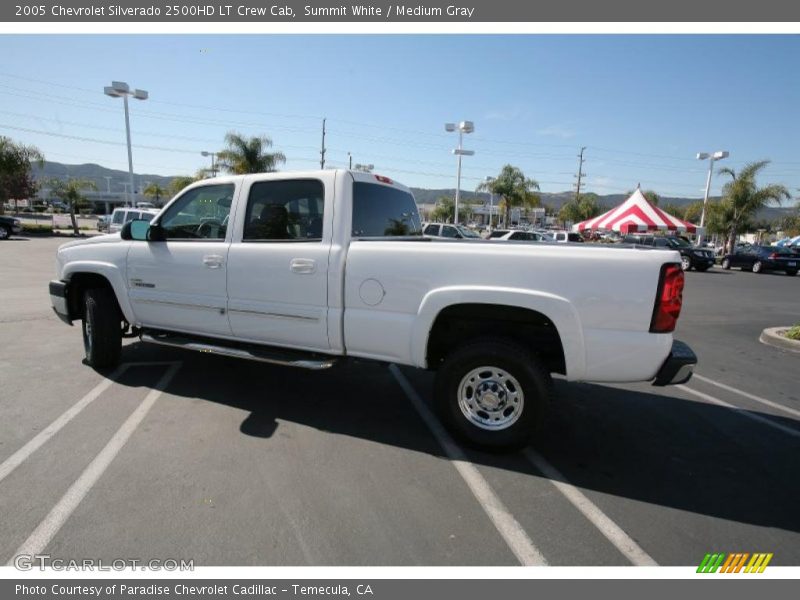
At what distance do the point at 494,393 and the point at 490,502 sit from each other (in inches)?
32.5

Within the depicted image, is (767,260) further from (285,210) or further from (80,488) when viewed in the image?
(80,488)

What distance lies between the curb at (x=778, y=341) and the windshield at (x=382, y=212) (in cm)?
644

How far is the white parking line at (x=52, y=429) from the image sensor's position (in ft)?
10.3

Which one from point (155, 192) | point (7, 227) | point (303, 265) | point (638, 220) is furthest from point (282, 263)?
point (155, 192)

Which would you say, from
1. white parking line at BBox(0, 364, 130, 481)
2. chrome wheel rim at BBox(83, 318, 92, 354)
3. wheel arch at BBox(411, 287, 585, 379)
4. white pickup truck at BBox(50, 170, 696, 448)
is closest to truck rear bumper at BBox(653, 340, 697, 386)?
white pickup truck at BBox(50, 170, 696, 448)

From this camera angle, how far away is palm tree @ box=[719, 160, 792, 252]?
3127cm

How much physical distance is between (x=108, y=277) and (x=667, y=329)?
5.12m

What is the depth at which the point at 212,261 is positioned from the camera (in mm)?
4172

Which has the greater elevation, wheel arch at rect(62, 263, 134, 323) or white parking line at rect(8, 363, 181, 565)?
wheel arch at rect(62, 263, 134, 323)

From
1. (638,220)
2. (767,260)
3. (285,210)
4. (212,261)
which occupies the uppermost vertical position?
(638,220)

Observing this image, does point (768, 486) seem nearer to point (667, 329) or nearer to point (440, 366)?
point (667, 329)

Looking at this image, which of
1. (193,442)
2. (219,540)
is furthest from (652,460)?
(193,442)

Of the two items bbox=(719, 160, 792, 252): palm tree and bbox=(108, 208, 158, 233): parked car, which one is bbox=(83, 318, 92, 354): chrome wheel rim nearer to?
bbox=(108, 208, 158, 233): parked car

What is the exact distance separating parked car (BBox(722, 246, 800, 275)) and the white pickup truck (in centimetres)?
2699
